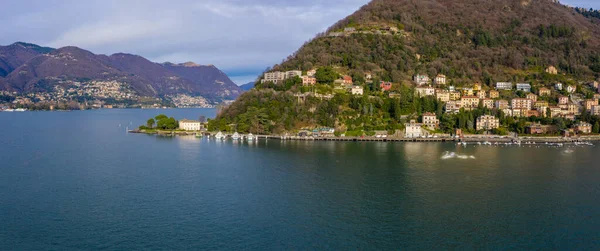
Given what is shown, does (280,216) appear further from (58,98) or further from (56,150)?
(58,98)

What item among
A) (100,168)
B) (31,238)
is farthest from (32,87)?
(31,238)

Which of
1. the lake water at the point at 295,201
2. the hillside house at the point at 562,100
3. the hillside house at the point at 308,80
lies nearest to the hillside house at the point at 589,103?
the hillside house at the point at 562,100

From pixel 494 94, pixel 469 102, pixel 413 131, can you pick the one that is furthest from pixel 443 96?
pixel 413 131

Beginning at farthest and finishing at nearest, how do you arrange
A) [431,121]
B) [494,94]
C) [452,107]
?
[494,94]
[452,107]
[431,121]

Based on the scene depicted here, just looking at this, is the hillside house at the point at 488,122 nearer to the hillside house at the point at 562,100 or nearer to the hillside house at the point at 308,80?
the hillside house at the point at 562,100

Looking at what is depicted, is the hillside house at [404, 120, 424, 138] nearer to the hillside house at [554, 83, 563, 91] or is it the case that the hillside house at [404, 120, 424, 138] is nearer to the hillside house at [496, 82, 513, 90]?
the hillside house at [496, 82, 513, 90]

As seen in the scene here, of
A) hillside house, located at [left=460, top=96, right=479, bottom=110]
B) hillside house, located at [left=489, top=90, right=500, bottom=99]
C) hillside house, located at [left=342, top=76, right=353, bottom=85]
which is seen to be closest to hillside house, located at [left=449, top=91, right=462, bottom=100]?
hillside house, located at [left=460, top=96, right=479, bottom=110]

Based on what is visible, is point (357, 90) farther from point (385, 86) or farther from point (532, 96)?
point (532, 96)
